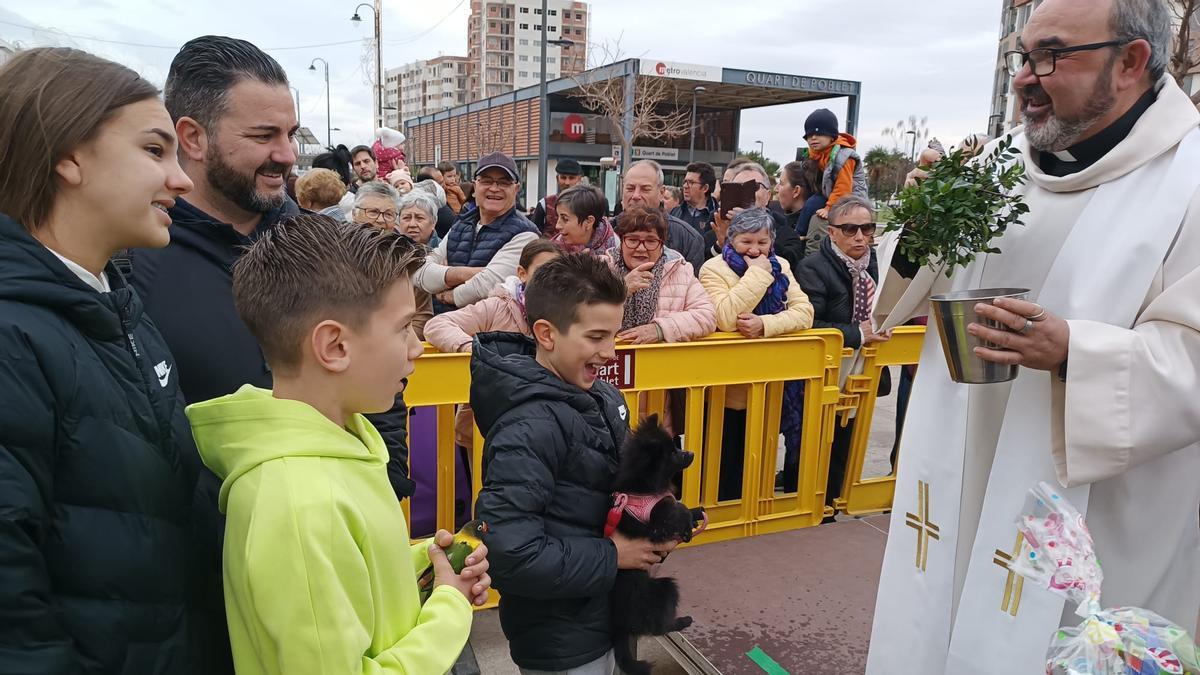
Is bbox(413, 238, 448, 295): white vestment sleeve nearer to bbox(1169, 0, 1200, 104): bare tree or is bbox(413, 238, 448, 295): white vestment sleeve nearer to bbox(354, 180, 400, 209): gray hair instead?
bbox(354, 180, 400, 209): gray hair

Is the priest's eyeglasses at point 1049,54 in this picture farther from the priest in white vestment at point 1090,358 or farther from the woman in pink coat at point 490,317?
the woman in pink coat at point 490,317

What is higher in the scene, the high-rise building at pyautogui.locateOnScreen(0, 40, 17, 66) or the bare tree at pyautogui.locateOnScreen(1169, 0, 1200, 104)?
the bare tree at pyautogui.locateOnScreen(1169, 0, 1200, 104)

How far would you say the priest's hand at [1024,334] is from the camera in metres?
1.86

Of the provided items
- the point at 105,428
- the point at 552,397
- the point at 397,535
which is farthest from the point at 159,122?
the point at 552,397

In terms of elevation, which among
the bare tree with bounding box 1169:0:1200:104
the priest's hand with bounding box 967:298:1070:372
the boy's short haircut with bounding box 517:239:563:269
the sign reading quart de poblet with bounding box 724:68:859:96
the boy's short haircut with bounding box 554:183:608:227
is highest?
the sign reading quart de poblet with bounding box 724:68:859:96

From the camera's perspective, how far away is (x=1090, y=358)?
1.88 metres

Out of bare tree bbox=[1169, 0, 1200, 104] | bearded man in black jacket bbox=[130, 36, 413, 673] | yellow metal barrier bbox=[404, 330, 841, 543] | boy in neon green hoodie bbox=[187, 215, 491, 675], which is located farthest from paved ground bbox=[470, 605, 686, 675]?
bare tree bbox=[1169, 0, 1200, 104]

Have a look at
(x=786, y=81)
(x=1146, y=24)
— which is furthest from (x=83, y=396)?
(x=786, y=81)

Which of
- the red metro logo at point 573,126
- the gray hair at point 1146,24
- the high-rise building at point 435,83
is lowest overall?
the gray hair at point 1146,24

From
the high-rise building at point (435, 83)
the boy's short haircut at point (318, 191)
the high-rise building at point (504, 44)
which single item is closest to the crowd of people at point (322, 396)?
the boy's short haircut at point (318, 191)

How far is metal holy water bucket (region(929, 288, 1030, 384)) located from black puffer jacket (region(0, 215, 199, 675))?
6.22 ft

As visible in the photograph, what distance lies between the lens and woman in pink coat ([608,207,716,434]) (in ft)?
13.2

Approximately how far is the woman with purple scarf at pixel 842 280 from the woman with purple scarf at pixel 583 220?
54.6 inches

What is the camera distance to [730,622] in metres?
3.26
